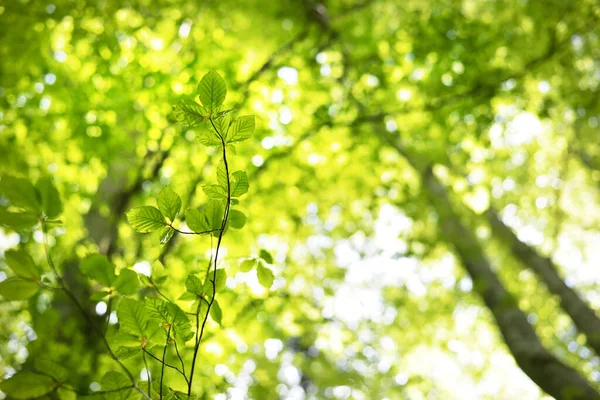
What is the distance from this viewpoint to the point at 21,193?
813mm

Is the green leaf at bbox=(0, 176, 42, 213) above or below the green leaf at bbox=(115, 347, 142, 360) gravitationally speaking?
above

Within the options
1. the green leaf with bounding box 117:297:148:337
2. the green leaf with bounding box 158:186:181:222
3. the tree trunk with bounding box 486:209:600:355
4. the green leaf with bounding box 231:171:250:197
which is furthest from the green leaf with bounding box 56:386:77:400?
the tree trunk with bounding box 486:209:600:355

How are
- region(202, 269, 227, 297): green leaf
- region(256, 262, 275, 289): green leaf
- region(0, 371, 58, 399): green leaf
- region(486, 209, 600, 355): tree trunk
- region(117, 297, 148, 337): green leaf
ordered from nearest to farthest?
region(0, 371, 58, 399): green leaf → region(117, 297, 148, 337): green leaf → region(202, 269, 227, 297): green leaf → region(256, 262, 275, 289): green leaf → region(486, 209, 600, 355): tree trunk

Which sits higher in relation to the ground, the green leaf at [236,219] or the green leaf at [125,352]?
the green leaf at [236,219]

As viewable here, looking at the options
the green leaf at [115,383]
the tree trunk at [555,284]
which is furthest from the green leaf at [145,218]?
the tree trunk at [555,284]

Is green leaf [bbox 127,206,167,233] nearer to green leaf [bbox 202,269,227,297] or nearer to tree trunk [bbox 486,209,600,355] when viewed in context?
green leaf [bbox 202,269,227,297]

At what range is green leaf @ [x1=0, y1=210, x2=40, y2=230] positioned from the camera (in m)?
0.81

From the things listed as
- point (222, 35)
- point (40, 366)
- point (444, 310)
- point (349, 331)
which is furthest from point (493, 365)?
point (40, 366)

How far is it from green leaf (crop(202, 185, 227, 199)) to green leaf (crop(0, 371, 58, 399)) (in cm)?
49

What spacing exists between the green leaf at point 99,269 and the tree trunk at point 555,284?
424 centimetres

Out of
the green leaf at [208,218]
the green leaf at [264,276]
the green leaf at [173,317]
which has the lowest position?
the green leaf at [173,317]

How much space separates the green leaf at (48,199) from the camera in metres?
0.83

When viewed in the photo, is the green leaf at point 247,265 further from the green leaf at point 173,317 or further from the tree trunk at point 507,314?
the tree trunk at point 507,314

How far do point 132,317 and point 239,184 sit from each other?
36 centimetres
